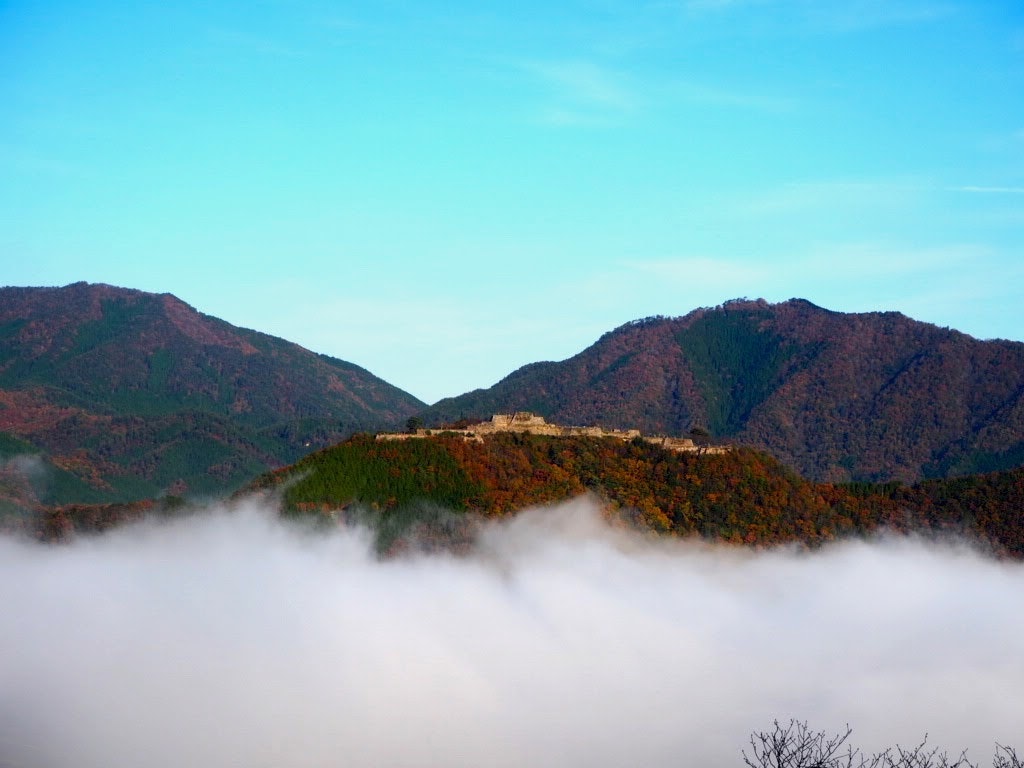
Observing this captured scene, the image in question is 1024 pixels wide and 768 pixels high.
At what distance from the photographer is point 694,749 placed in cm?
10619

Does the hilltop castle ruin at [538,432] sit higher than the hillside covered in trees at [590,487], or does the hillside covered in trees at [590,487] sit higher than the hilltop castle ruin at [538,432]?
the hilltop castle ruin at [538,432]

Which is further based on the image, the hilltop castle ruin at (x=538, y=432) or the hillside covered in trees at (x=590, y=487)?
the hilltop castle ruin at (x=538, y=432)

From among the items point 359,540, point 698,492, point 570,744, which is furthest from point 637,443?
point 570,744

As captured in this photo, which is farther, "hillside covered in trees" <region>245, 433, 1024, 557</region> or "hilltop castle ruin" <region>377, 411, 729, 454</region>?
"hilltop castle ruin" <region>377, 411, 729, 454</region>

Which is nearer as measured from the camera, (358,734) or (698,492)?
(358,734)

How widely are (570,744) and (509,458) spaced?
28505 millimetres

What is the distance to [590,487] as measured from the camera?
131 m

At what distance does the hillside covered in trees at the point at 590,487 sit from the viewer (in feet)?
419

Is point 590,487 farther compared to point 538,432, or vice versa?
point 538,432

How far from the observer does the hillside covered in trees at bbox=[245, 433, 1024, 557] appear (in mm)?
127625

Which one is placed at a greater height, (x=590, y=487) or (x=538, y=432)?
(x=538, y=432)

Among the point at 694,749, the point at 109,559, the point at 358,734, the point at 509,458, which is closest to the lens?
the point at 694,749

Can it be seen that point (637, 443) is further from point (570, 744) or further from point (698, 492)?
point (570, 744)

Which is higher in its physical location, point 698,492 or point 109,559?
point 698,492
